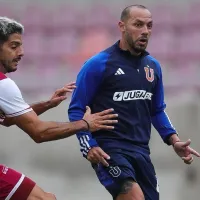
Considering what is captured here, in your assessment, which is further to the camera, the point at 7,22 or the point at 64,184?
the point at 64,184

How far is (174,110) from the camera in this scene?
11070 mm

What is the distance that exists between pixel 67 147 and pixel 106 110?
532 centimetres

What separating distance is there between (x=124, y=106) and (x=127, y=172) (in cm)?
56

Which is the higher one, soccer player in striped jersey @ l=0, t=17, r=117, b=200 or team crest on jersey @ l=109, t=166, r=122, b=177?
soccer player in striped jersey @ l=0, t=17, r=117, b=200

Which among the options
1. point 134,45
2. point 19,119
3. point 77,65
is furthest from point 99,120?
point 77,65

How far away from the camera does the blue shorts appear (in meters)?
6.94

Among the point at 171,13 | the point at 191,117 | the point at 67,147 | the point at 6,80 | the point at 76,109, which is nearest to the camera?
the point at 6,80

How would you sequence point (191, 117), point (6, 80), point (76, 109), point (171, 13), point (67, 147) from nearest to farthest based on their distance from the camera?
point (6, 80), point (76, 109), point (191, 117), point (67, 147), point (171, 13)

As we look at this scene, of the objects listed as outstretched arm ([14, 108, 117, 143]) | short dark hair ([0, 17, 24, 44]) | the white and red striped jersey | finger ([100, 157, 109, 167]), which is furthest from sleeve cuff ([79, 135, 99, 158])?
short dark hair ([0, 17, 24, 44])

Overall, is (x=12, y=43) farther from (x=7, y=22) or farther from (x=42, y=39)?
(x=42, y=39)

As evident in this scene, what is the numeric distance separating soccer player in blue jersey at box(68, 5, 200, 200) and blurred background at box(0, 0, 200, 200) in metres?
3.71

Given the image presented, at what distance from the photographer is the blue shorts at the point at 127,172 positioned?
6.94m

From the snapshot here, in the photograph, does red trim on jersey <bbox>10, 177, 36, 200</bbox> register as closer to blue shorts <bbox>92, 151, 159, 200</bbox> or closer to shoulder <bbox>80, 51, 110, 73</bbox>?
blue shorts <bbox>92, 151, 159, 200</bbox>

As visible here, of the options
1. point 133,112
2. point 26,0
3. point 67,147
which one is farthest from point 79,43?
point 133,112
